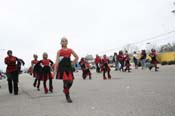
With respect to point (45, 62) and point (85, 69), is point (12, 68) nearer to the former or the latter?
point (45, 62)

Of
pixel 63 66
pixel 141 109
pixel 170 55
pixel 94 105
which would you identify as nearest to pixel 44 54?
pixel 63 66

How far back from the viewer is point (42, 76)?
14422 mm

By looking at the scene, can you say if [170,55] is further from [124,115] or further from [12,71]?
[124,115]

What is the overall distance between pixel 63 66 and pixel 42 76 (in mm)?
4287

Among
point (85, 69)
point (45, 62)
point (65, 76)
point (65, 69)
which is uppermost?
point (45, 62)

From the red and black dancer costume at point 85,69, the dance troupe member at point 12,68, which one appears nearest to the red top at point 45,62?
the dance troupe member at point 12,68

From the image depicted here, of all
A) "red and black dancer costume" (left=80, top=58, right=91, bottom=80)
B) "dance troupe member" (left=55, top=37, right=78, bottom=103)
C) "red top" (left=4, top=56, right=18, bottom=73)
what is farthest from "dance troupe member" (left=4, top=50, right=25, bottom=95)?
"red and black dancer costume" (left=80, top=58, right=91, bottom=80)

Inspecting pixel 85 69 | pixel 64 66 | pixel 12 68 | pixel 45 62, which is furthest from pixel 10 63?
pixel 85 69

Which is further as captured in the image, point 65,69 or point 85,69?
point 85,69

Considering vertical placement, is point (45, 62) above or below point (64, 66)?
above

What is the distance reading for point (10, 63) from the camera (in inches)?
569

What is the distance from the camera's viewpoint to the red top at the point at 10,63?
47.3 ft

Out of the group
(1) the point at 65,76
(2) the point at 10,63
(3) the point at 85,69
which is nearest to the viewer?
(1) the point at 65,76

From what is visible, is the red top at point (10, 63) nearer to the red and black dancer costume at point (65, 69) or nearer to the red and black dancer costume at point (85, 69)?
the red and black dancer costume at point (65, 69)
